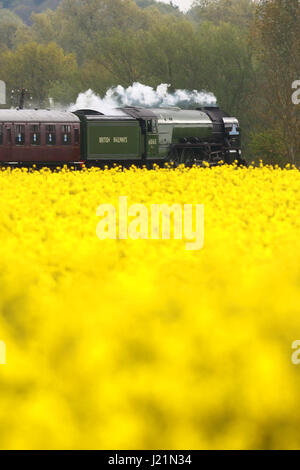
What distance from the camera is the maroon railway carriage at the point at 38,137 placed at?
30.7m

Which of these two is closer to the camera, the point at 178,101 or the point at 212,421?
the point at 212,421

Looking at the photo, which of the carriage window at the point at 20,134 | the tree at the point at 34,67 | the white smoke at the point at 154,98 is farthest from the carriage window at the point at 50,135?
the tree at the point at 34,67

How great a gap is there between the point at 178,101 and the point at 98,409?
56.3 meters

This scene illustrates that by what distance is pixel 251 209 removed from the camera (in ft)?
34.9

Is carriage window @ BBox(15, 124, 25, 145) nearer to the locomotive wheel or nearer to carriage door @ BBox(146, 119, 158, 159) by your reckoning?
carriage door @ BBox(146, 119, 158, 159)

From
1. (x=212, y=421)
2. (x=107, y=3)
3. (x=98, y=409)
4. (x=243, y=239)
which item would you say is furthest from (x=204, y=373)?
(x=107, y=3)

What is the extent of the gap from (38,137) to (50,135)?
1.60 feet

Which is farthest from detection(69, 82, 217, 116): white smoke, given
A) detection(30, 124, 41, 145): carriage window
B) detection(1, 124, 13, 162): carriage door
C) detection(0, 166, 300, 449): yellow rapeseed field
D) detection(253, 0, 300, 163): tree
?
A: detection(0, 166, 300, 449): yellow rapeseed field

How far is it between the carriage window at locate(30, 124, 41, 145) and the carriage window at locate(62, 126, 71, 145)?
0.99 meters

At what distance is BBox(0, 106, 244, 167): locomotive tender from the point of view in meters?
31.1

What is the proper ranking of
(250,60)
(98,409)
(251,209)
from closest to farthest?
1. (98,409)
2. (251,209)
3. (250,60)

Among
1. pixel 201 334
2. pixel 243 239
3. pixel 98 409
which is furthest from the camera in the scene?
pixel 243 239
